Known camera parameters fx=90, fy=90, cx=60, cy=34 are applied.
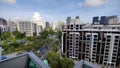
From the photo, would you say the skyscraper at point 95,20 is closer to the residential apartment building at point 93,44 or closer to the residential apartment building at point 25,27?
the residential apartment building at point 93,44

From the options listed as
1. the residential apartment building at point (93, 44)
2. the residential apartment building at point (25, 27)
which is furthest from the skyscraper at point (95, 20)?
the residential apartment building at point (25, 27)

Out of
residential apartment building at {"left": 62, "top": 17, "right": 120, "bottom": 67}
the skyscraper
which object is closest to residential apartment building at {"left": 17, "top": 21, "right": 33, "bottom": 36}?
residential apartment building at {"left": 62, "top": 17, "right": 120, "bottom": 67}

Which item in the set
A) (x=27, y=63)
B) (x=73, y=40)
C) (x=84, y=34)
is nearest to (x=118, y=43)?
(x=84, y=34)

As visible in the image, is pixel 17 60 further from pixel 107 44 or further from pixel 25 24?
pixel 25 24

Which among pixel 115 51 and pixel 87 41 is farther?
pixel 87 41

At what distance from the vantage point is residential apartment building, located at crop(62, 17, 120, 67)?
6918mm

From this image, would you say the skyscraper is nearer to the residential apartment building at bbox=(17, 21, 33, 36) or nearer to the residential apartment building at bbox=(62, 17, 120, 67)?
the residential apartment building at bbox=(62, 17, 120, 67)

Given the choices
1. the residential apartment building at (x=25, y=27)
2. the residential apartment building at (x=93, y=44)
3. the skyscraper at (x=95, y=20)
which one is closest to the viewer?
the residential apartment building at (x=93, y=44)

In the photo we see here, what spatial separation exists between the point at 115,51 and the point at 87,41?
2.19 meters

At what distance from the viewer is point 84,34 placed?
779cm

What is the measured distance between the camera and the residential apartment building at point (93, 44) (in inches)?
272

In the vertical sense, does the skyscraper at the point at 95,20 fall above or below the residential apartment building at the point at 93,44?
above

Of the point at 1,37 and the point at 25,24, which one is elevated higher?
the point at 25,24

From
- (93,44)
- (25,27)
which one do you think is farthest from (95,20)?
(25,27)
